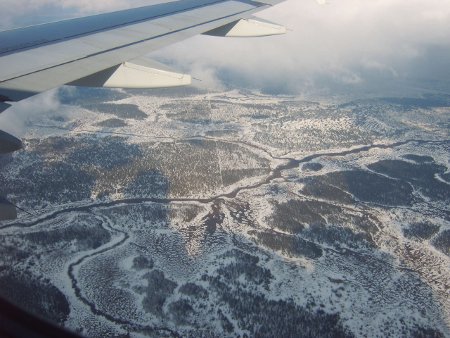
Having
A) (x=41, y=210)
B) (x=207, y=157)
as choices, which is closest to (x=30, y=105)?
(x=207, y=157)

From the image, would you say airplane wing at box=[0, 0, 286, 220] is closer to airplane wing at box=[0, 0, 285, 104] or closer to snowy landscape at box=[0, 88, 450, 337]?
airplane wing at box=[0, 0, 285, 104]

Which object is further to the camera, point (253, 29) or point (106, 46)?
point (253, 29)

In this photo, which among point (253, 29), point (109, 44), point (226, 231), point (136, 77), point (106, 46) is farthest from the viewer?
point (226, 231)

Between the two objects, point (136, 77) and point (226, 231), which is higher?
point (136, 77)

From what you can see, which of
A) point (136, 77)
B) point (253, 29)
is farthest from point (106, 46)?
point (253, 29)

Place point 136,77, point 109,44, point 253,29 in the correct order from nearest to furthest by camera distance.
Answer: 1. point 136,77
2. point 109,44
3. point 253,29

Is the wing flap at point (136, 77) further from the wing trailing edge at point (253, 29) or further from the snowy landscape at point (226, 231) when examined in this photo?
the snowy landscape at point (226, 231)

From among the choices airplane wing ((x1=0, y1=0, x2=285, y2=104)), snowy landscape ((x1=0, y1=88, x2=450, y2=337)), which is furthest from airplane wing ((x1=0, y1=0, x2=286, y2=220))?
snowy landscape ((x1=0, y1=88, x2=450, y2=337))

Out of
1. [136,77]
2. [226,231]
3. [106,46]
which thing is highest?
[106,46]

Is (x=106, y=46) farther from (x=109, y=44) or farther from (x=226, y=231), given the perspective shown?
(x=226, y=231)
